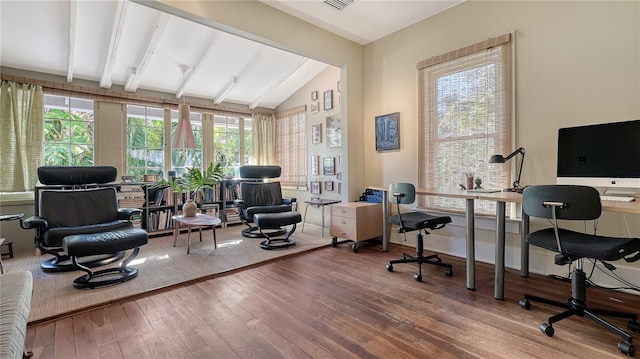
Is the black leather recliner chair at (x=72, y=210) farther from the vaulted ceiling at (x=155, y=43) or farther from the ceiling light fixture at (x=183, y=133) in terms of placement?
the vaulted ceiling at (x=155, y=43)

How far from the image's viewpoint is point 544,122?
2.67m

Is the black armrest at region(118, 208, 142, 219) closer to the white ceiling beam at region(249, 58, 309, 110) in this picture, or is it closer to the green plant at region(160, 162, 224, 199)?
the green plant at region(160, 162, 224, 199)

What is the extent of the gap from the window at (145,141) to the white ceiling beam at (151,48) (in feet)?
1.54

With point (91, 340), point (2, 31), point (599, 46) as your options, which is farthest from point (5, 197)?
point (599, 46)

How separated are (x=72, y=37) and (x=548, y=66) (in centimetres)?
505

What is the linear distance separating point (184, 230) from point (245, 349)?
3.53 m

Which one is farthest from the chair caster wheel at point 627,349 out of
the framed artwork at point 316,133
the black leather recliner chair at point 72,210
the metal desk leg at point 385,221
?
the framed artwork at point 316,133

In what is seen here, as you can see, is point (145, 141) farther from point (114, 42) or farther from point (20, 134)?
point (114, 42)

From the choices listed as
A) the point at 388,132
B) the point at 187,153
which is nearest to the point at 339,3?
the point at 388,132

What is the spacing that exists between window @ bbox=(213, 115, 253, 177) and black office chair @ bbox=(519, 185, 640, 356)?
507 cm

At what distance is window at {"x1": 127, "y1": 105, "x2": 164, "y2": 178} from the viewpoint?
4856 millimetres

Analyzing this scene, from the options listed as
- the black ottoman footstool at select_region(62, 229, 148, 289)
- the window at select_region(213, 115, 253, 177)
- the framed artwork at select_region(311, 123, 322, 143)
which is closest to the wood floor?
the black ottoman footstool at select_region(62, 229, 148, 289)

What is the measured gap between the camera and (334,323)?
75.4 inches

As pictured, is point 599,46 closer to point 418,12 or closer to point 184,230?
point 418,12
